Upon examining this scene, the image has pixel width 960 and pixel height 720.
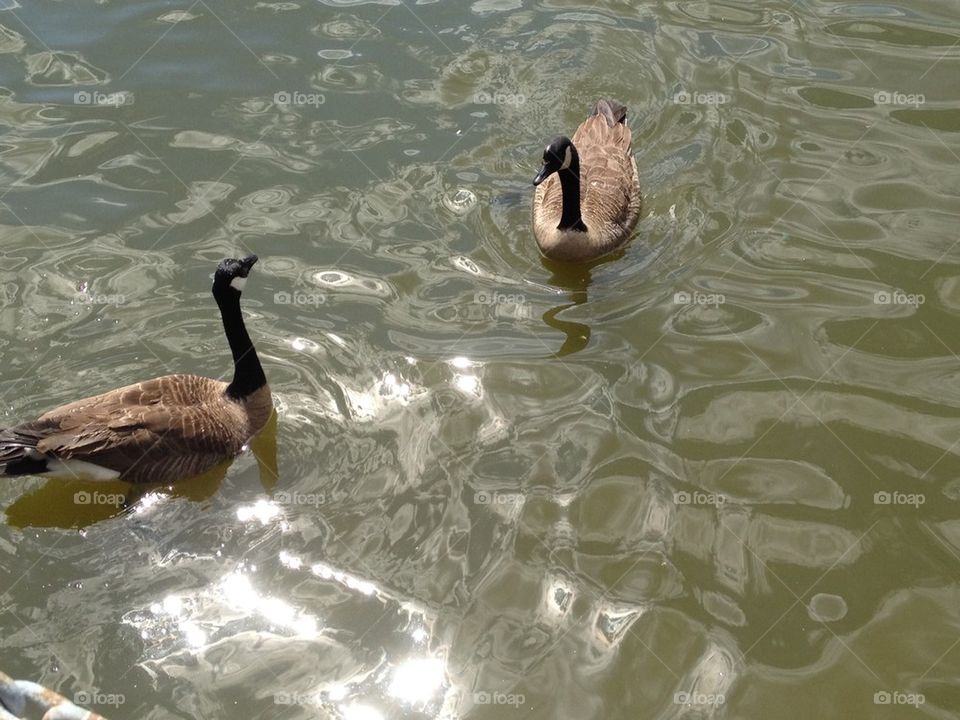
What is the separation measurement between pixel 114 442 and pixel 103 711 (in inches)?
83.4

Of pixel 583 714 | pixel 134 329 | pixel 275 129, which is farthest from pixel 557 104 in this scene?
pixel 583 714

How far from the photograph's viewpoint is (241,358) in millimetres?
8695

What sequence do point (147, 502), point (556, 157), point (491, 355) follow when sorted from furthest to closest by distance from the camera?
point (556, 157) < point (491, 355) < point (147, 502)

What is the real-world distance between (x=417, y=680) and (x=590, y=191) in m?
6.17

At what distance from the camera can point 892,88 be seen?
12.4 m

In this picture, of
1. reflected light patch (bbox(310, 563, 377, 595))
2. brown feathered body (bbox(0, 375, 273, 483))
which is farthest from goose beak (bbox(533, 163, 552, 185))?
reflected light patch (bbox(310, 563, 377, 595))

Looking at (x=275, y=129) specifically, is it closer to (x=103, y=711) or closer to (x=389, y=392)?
(x=389, y=392)

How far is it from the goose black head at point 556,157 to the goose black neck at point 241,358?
11.3ft

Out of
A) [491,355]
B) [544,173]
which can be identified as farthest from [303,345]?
[544,173]

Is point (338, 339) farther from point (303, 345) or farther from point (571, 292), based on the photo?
point (571, 292)

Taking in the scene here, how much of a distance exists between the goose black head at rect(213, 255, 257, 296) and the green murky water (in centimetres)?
130

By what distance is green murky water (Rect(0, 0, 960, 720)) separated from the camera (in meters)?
7.27

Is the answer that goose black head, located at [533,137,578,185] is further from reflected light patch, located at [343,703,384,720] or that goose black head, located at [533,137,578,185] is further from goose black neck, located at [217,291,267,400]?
reflected light patch, located at [343,703,384,720]

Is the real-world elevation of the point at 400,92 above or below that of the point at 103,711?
above
